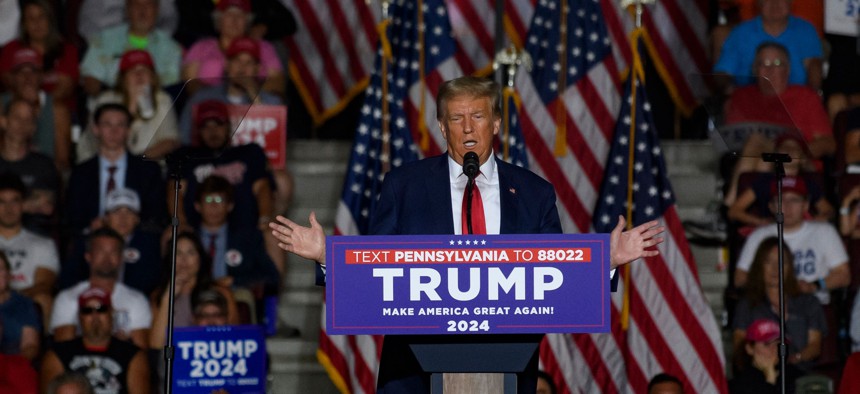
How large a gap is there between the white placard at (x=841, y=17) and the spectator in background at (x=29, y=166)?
14.8 ft

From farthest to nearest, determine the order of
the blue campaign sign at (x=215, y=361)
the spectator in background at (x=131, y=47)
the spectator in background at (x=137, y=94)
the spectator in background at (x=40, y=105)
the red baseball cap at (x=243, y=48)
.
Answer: the spectator in background at (x=131, y=47)
the spectator in background at (x=40, y=105)
the spectator in background at (x=137, y=94)
the red baseball cap at (x=243, y=48)
the blue campaign sign at (x=215, y=361)

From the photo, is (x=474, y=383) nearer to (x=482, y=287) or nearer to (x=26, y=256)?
(x=482, y=287)

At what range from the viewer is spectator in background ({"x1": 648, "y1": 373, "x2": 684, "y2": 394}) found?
7.37 m

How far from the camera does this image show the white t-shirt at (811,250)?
8234 mm

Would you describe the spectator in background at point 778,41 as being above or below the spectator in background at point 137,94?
above

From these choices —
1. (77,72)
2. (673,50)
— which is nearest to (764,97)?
(673,50)

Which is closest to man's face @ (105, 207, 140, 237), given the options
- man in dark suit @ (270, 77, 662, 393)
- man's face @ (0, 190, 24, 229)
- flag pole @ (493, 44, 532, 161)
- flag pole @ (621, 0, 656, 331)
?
man's face @ (0, 190, 24, 229)

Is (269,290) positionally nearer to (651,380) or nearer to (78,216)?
(78,216)

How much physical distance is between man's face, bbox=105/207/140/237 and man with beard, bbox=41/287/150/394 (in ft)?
2.54

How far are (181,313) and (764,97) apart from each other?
3141mm

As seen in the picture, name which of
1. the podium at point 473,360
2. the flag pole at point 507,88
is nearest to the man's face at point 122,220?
the flag pole at point 507,88

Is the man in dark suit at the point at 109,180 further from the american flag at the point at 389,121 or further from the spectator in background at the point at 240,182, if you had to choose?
the american flag at the point at 389,121

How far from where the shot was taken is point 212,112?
23.0 feet

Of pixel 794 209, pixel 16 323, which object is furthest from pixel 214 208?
pixel 794 209
